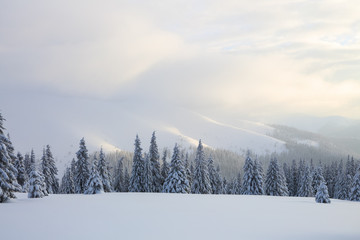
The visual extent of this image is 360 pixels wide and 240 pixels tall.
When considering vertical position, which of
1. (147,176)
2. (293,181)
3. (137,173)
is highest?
(137,173)

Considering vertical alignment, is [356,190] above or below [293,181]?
below

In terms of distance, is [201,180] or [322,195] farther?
[201,180]

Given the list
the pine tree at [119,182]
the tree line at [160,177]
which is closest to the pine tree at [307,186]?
the tree line at [160,177]

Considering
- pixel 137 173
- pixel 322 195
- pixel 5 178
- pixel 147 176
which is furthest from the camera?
pixel 137 173

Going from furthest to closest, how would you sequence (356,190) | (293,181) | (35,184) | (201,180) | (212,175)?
(293,181), (212,175), (356,190), (201,180), (35,184)

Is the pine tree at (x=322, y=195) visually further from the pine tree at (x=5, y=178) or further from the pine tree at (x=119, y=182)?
the pine tree at (x=119, y=182)

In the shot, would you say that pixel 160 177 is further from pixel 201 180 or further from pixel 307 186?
pixel 307 186

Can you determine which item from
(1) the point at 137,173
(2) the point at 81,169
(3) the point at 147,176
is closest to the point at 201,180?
(3) the point at 147,176

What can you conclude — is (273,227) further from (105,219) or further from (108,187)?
(108,187)

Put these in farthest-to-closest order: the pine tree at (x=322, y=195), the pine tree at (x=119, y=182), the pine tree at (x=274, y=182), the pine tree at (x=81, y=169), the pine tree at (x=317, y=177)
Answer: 1. the pine tree at (x=317, y=177)
2. the pine tree at (x=119, y=182)
3. the pine tree at (x=274, y=182)
4. the pine tree at (x=81, y=169)
5. the pine tree at (x=322, y=195)

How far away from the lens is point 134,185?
51531 mm

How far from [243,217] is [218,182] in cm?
5047

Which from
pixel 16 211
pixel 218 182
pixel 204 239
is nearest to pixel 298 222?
pixel 204 239

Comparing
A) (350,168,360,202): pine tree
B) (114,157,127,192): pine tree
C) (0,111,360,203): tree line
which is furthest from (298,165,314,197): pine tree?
(114,157,127,192): pine tree
